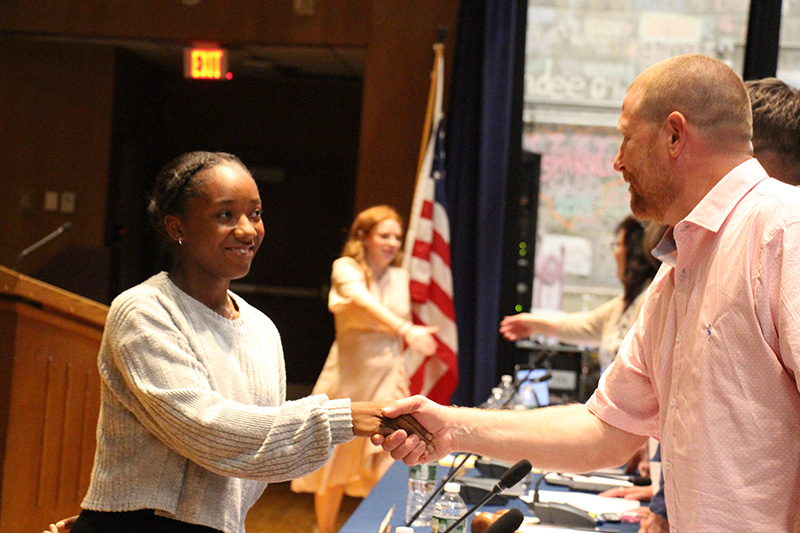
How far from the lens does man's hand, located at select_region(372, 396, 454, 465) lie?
5.97ft

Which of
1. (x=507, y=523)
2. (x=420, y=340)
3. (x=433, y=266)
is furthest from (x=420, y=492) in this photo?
(x=433, y=266)

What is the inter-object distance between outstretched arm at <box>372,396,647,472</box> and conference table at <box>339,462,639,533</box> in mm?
352

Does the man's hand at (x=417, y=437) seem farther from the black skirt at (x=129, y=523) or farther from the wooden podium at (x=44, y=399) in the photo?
the wooden podium at (x=44, y=399)

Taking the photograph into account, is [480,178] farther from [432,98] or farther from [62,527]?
[62,527]

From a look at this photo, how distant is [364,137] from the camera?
5.96 m

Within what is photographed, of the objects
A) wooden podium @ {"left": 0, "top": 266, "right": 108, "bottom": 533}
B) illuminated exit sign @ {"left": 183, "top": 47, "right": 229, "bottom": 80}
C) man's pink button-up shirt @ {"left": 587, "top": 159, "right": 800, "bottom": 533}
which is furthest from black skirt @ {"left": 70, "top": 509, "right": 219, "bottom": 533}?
illuminated exit sign @ {"left": 183, "top": 47, "right": 229, "bottom": 80}

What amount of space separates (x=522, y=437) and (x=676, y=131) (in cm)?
73

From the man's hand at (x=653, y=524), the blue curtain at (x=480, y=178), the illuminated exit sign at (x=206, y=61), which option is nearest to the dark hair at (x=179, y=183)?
the man's hand at (x=653, y=524)

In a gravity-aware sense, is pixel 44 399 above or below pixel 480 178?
below

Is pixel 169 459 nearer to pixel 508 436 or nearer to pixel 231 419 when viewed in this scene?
pixel 231 419

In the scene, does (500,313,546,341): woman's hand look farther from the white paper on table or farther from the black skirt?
the black skirt

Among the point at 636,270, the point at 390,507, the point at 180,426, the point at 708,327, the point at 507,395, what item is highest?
the point at 708,327

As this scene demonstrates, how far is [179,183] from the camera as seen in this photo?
1780mm

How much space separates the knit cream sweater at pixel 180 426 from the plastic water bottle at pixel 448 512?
0.45 metres
